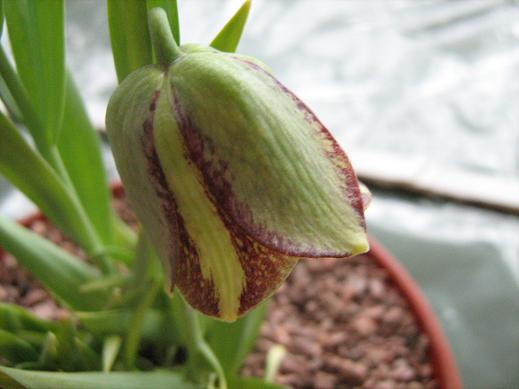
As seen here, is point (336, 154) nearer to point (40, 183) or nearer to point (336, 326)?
point (40, 183)

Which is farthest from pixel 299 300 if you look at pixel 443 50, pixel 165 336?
pixel 443 50

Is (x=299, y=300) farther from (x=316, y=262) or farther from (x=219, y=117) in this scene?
(x=219, y=117)

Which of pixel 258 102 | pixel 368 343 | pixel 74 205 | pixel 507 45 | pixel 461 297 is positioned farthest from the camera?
pixel 507 45

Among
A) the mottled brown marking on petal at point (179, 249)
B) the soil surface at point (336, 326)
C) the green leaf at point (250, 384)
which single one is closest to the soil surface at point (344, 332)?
the soil surface at point (336, 326)

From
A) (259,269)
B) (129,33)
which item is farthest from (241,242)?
(129,33)

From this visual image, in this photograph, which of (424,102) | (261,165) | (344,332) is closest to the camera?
(261,165)

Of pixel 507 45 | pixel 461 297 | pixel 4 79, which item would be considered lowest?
pixel 461 297
